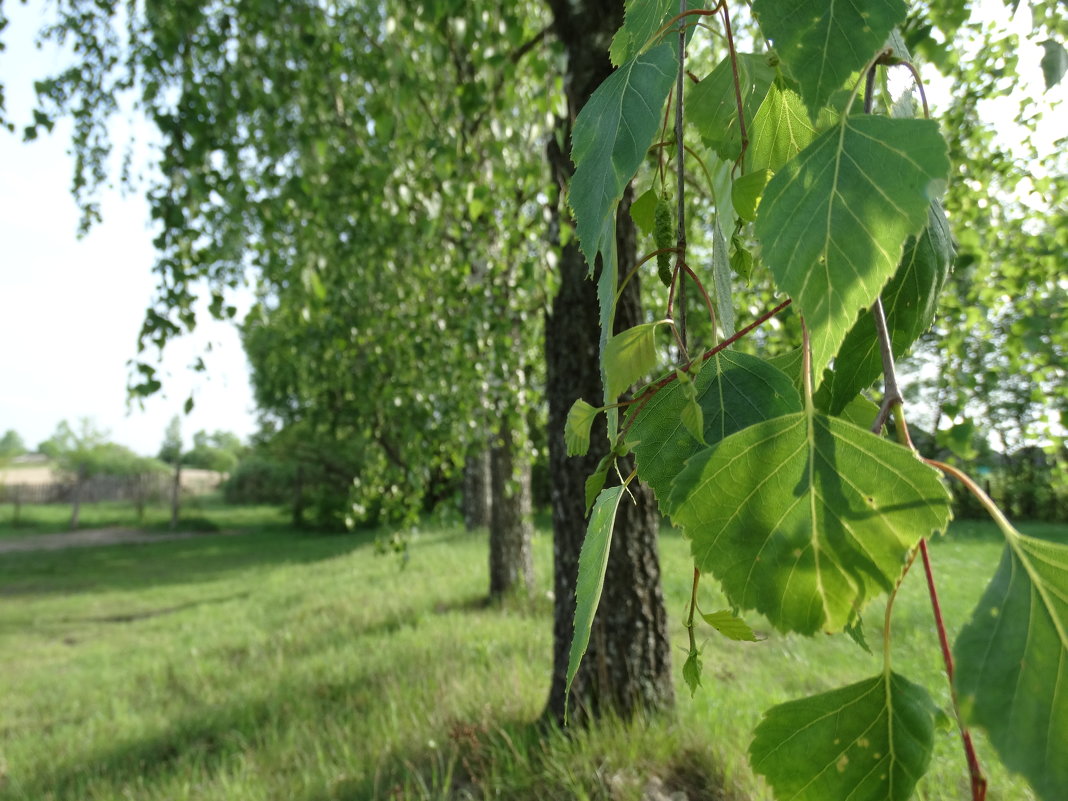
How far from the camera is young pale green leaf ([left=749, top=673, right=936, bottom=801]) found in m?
0.39

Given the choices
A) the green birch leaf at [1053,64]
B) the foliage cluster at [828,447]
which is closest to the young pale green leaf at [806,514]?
the foliage cluster at [828,447]

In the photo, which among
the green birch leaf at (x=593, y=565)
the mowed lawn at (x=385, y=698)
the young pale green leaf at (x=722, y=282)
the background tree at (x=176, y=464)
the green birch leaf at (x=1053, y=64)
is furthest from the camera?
the background tree at (x=176, y=464)

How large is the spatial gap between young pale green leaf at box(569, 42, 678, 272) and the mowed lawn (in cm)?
25

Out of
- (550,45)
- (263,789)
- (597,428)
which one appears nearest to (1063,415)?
(597,428)

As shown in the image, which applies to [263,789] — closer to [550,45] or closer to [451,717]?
[451,717]

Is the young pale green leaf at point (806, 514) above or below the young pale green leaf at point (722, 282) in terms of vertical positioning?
below

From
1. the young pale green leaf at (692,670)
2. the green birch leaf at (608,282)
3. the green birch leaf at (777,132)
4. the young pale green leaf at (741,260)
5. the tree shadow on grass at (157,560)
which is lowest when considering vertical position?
the tree shadow on grass at (157,560)

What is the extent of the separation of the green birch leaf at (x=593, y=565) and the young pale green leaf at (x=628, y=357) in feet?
0.25

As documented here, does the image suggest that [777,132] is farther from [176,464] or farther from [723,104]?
[176,464]

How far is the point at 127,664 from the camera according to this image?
6633mm

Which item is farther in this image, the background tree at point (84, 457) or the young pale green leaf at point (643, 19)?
the background tree at point (84, 457)

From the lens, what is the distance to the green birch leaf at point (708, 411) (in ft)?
1.44

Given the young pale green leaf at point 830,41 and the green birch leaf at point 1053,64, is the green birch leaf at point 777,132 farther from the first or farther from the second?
the green birch leaf at point 1053,64

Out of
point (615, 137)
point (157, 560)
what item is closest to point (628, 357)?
point (615, 137)
